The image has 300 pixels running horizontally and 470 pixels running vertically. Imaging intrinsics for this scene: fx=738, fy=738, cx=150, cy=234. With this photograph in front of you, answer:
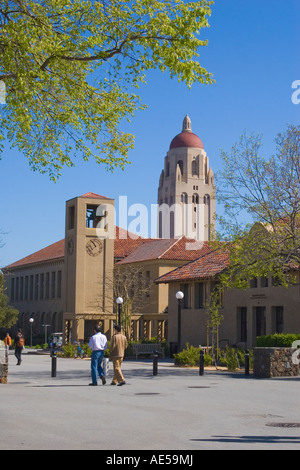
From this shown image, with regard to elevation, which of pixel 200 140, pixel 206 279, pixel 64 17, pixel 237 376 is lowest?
pixel 237 376

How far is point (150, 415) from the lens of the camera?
13.5m

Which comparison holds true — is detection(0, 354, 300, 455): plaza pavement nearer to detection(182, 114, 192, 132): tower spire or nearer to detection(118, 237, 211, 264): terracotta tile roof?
detection(118, 237, 211, 264): terracotta tile roof

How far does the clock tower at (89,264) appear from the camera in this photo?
66438 millimetres

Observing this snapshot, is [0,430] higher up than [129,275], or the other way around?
[129,275]

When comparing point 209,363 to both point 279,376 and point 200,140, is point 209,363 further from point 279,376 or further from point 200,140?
point 200,140

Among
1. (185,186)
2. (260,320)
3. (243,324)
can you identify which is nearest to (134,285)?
(243,324)

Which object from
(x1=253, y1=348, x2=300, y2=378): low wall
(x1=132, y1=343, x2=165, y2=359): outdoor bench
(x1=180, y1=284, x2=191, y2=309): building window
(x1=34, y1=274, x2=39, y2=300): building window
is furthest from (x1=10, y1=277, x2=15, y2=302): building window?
(x1=253, y1=348, x2=300, y2=378): low wall

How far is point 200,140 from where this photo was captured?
168m

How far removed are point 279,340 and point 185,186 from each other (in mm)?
134158

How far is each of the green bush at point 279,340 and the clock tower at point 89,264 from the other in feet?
114

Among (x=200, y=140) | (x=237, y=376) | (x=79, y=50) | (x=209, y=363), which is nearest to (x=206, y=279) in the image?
(x=209, y=363)

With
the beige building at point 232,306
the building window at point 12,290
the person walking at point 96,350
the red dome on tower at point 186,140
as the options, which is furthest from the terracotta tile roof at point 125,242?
the red dome on tower at point 186,140
